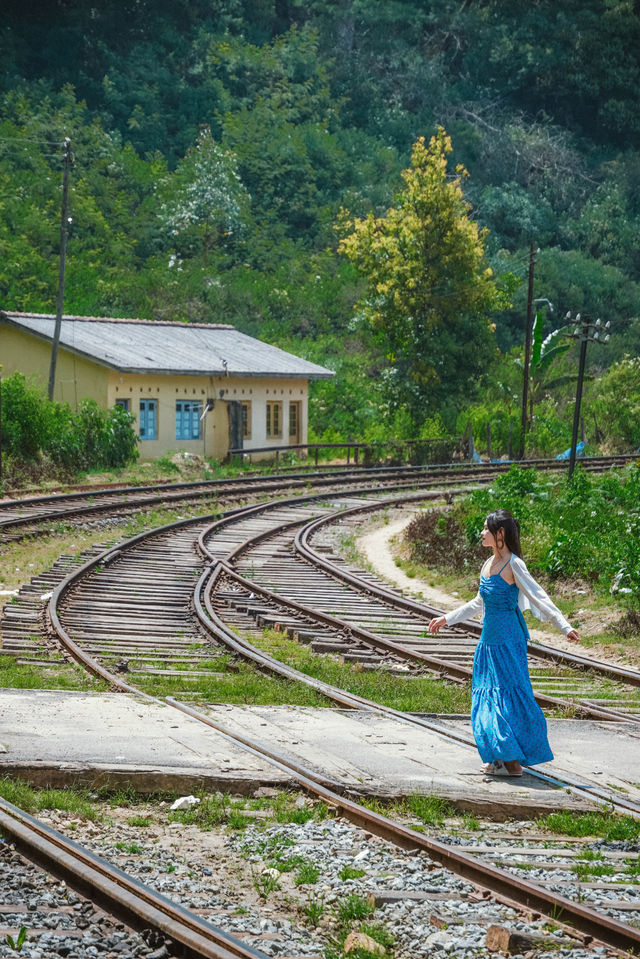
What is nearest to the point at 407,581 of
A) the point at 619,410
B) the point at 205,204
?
the point at 619,410

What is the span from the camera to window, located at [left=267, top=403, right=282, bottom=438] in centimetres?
4231

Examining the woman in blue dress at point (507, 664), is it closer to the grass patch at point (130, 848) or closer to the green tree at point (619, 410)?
the grass patch at point (130, 848)

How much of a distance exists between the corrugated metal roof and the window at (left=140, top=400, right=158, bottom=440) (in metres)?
1.40

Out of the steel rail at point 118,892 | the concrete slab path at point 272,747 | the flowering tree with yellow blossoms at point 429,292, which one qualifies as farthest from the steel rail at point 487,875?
the flowering tree with yellow blossoms at point 429,292

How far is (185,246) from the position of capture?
66938 mm

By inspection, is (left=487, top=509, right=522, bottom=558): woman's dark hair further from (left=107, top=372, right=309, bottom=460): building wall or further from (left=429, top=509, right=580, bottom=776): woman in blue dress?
(left=107, top=372, right=309, bottom=460): building wall

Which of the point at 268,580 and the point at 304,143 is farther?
the point at 304,143

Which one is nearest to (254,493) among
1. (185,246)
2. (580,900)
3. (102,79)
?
(580,900)

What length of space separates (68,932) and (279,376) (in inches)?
1417

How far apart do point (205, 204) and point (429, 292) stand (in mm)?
25776

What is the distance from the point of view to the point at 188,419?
126 feet

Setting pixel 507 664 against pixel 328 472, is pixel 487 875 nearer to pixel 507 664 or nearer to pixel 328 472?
pixel 507 664

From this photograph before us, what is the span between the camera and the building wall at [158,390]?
119 ft

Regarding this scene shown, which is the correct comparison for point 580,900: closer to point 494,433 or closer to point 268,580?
point 268,580
